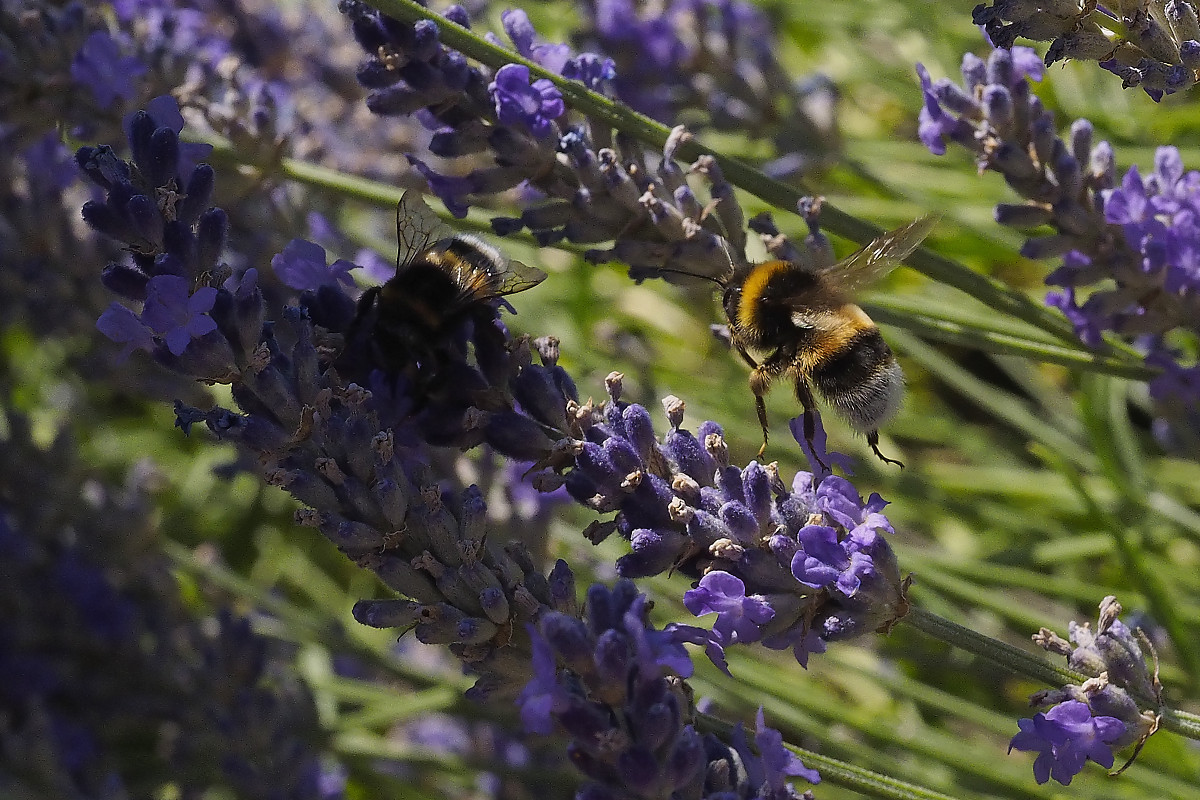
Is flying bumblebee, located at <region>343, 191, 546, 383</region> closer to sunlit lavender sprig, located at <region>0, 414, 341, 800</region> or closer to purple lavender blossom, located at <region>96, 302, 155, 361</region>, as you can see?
purple lavender blossom, located at <region>96, 302, 155, 361</region>

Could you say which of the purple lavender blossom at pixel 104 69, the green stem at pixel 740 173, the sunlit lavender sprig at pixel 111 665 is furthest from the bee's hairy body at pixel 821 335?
the sunlit lavender sprig at pixel 111 665

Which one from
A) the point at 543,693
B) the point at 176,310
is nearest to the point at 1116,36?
the point at 543,693

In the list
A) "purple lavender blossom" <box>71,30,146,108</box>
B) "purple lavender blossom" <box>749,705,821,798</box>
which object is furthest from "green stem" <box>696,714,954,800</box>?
"purple lavender blossom" <box>71,30,146,108</box>

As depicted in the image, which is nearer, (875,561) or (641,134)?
(875,561)

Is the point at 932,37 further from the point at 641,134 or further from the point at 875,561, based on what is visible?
the point at 875,561

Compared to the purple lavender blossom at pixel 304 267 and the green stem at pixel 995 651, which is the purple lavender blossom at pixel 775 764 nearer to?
the green stem at pixel 995 651

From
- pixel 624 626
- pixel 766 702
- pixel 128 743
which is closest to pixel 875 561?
pixel 624 626
